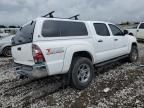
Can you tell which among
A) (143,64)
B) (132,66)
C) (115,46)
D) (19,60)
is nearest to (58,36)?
(19,60)

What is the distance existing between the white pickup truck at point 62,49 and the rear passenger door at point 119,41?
0.41 m

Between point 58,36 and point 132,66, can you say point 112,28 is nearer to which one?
point 132,66

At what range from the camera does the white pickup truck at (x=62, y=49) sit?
4750mm

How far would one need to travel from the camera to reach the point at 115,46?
7238 millimetres

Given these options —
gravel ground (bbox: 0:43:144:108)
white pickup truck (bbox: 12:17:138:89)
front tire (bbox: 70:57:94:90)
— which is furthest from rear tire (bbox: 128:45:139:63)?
front tire (bbox: 70:57:94:90)

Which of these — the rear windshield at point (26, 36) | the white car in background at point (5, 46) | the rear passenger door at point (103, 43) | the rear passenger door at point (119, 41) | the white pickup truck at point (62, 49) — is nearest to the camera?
the white pickup truck at point (62, 49)

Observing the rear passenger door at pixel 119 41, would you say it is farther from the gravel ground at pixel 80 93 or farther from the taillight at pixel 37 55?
the taillight at pixel 37 55

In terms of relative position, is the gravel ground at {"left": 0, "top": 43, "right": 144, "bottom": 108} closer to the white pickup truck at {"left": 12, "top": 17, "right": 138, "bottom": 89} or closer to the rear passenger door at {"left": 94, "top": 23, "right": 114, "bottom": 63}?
the white pickup truck at {"left": 12, "top": 17, "right": 138, "bottom": 89}

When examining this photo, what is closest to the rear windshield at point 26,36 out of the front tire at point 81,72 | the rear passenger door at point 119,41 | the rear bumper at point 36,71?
the rear bumper at point 36,71

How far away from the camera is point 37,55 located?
15.2 feet

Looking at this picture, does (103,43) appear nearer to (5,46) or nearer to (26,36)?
(26,36)

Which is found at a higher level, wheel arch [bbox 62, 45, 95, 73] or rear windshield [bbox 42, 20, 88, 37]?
rear windshield [bbox 42, 20, 88, 37]

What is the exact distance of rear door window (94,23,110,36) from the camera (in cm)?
652

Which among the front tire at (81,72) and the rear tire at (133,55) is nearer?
the front tire at (81,72)
